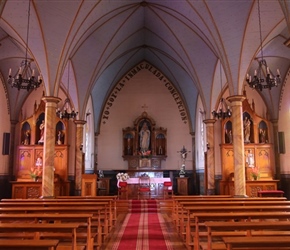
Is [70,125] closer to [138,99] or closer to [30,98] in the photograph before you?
[30,98]

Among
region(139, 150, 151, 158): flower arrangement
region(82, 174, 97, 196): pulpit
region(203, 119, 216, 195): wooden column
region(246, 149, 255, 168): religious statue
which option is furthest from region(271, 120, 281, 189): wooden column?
region(82, 174, 97, 196): pulpit

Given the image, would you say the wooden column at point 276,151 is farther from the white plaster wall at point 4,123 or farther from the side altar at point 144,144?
the white plaster wall at point 4,123

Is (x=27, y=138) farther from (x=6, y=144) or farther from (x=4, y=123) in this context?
(x=4, y=123)

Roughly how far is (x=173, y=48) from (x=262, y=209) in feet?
43.2

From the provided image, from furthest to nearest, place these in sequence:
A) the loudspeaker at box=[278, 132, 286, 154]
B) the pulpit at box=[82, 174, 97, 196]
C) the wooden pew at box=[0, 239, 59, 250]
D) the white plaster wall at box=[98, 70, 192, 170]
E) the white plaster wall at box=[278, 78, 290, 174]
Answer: the white plaster wall at box=[98, 70, 192, 170], the loudspeaker at box=[278, 132, 286, 154], the white plaster wall at box=[278, 78, 290, 174], the pulpit at box=[82, 174, 97, 196], the wooden pew at box=[0, 239, 59, 250]

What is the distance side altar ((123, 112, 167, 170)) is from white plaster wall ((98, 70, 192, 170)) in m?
0.43

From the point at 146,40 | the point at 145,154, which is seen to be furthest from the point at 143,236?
the point at 146,40

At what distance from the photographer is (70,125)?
1986 cm

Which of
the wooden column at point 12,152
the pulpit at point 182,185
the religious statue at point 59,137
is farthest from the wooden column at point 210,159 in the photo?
the wooden column at point 12,152

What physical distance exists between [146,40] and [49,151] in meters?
10.9

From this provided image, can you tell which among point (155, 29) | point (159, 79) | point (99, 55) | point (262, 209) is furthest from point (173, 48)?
point (262, 209)

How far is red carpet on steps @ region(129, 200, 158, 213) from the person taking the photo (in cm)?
1557

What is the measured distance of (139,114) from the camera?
80.7 feet

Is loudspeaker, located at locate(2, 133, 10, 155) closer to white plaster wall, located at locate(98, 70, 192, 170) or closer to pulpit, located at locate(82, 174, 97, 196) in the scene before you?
pulpit, located at locate(82, 174, 97, 196)
